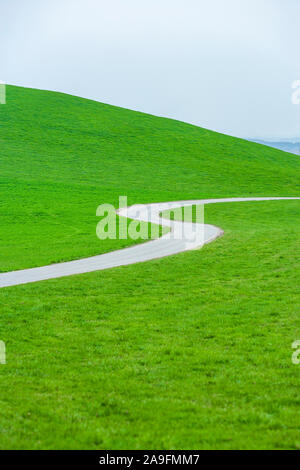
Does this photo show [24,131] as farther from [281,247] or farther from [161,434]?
[161,434]

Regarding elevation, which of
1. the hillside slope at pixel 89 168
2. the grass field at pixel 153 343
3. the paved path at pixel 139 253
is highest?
the hillside slope at pixel 89 168

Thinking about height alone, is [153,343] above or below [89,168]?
below

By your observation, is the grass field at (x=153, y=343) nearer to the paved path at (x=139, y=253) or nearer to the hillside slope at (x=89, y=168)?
the hillside slope at (x=89, y=168)

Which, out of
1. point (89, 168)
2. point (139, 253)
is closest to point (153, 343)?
point (139, 253)

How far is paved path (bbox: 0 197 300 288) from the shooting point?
725 inches

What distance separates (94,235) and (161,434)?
21.8 m

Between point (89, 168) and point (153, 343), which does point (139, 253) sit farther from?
point (89, 168)

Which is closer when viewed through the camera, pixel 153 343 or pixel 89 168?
pixel 153 343

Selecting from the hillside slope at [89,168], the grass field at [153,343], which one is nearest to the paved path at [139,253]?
the grass field at [153,343]

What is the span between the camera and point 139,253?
75.4 ft

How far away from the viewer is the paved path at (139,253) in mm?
18406

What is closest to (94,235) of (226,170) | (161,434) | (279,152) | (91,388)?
(91,388)

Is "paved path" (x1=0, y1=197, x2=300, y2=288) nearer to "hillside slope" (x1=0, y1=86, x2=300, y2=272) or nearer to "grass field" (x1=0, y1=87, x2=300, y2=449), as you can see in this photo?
"grass field" (x1=0, y1=87, x2=300, y2=449)

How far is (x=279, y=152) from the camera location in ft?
303
